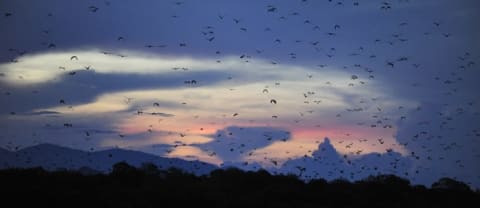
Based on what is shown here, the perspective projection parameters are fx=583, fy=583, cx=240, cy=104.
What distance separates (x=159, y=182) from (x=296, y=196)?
10935 mm

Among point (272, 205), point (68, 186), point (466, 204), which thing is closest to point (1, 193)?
point (68, 186)

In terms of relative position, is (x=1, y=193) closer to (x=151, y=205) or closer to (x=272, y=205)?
(x=151, y=205)

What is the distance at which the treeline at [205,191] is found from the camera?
3512cm

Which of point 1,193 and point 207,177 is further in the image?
point 207,177

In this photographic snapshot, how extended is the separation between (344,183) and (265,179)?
7968 millimetres

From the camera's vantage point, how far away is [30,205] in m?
32.9

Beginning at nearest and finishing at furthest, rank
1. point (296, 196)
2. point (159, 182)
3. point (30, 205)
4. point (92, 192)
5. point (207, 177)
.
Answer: point (30, 205)
point (92, 192)
point (159, 182)
point (296, 196)
point (207, 177)

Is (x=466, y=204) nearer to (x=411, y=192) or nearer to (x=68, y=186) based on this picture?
(x=411, y=192)

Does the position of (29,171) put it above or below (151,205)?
above

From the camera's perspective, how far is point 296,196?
45.6m

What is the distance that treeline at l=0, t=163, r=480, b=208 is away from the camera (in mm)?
35125

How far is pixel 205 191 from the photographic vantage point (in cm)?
3950

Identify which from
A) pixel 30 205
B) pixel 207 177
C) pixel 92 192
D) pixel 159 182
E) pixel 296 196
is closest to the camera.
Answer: pixel 30 205

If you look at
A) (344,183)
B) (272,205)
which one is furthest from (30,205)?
(344,183)
